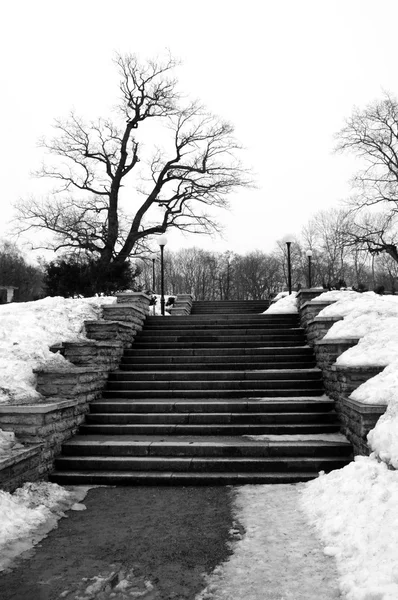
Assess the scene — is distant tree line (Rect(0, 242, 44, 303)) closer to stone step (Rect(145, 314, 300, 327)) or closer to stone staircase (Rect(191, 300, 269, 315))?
stone staircase (Rect(191, 300, 269, 315))

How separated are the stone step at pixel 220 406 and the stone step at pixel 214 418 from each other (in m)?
0.15

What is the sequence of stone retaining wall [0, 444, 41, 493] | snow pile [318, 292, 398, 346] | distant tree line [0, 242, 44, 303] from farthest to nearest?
1. distant tree line [0, 242, 44, 303]
2. snow pile [318, 292, 398, 346]
3. stone retaining wall [0, 444, 41, 493]

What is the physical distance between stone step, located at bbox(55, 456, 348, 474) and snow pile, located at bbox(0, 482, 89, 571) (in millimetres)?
501

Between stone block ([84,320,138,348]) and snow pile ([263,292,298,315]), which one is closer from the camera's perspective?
stone block ([84,320,138,348])

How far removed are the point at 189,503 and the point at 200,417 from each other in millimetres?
1969

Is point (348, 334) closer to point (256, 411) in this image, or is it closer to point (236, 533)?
point (256, 411)

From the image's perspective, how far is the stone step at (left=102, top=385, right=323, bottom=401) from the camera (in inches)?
306

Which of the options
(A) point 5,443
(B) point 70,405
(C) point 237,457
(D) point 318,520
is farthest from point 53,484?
(D) point 318,520

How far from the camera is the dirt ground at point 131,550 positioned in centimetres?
337

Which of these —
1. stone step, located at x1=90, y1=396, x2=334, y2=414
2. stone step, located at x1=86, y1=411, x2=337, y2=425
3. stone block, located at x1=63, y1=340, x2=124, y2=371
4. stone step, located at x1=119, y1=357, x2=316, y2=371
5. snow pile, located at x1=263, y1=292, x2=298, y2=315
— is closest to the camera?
stone step, located at x1=86, y1=411, x2=337, y2=425

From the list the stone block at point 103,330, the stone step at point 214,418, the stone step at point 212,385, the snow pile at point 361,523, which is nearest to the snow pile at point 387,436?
the snow pile at point 361,523

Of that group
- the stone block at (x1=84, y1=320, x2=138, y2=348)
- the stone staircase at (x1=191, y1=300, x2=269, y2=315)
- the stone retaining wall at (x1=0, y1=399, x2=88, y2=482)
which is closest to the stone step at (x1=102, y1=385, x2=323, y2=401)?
the stone block at (x1=84, y1=320, x2=138, y2=348)

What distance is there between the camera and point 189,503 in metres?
5.06

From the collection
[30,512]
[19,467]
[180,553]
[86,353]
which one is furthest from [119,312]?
[180,553]
